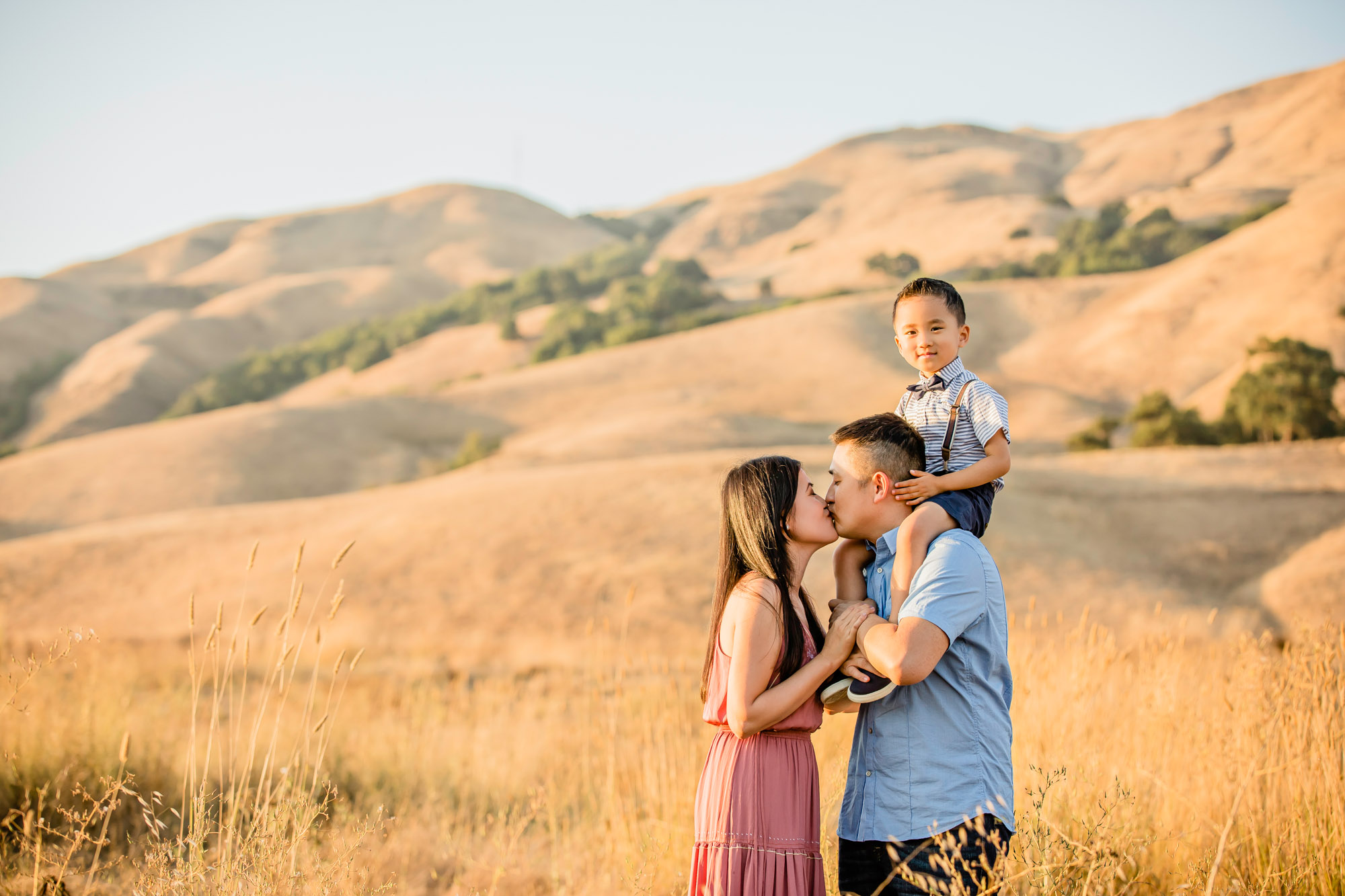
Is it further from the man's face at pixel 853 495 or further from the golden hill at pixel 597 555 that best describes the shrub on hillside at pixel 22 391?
the man's face at pixel 853 495

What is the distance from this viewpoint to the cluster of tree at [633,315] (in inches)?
1843

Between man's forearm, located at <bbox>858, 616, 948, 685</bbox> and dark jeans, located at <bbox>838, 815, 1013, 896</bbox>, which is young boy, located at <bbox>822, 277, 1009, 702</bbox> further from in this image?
dark jeans, located at <bbox>838, 815, 1013, 896</bbox>

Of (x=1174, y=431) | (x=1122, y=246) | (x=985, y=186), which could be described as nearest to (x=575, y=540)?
(x=1174, y=431)

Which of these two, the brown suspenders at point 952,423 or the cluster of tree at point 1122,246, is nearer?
the brown suspenders at point 952,423

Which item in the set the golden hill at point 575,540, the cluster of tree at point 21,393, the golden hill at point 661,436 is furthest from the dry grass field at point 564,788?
the cluster of tree at point 21,393

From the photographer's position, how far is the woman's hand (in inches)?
101

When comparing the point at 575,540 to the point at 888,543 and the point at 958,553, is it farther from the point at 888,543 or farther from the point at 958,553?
the point at 958,553

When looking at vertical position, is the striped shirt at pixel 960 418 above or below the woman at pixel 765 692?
above

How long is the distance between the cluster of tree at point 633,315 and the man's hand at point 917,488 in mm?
42885

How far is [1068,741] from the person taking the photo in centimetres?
469

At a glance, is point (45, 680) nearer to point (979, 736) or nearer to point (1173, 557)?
point (979, 736)

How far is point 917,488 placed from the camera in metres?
2.74

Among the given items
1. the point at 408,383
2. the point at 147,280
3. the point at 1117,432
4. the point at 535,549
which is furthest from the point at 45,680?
the point at 147,280

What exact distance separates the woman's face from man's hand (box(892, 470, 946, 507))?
0.75ft
